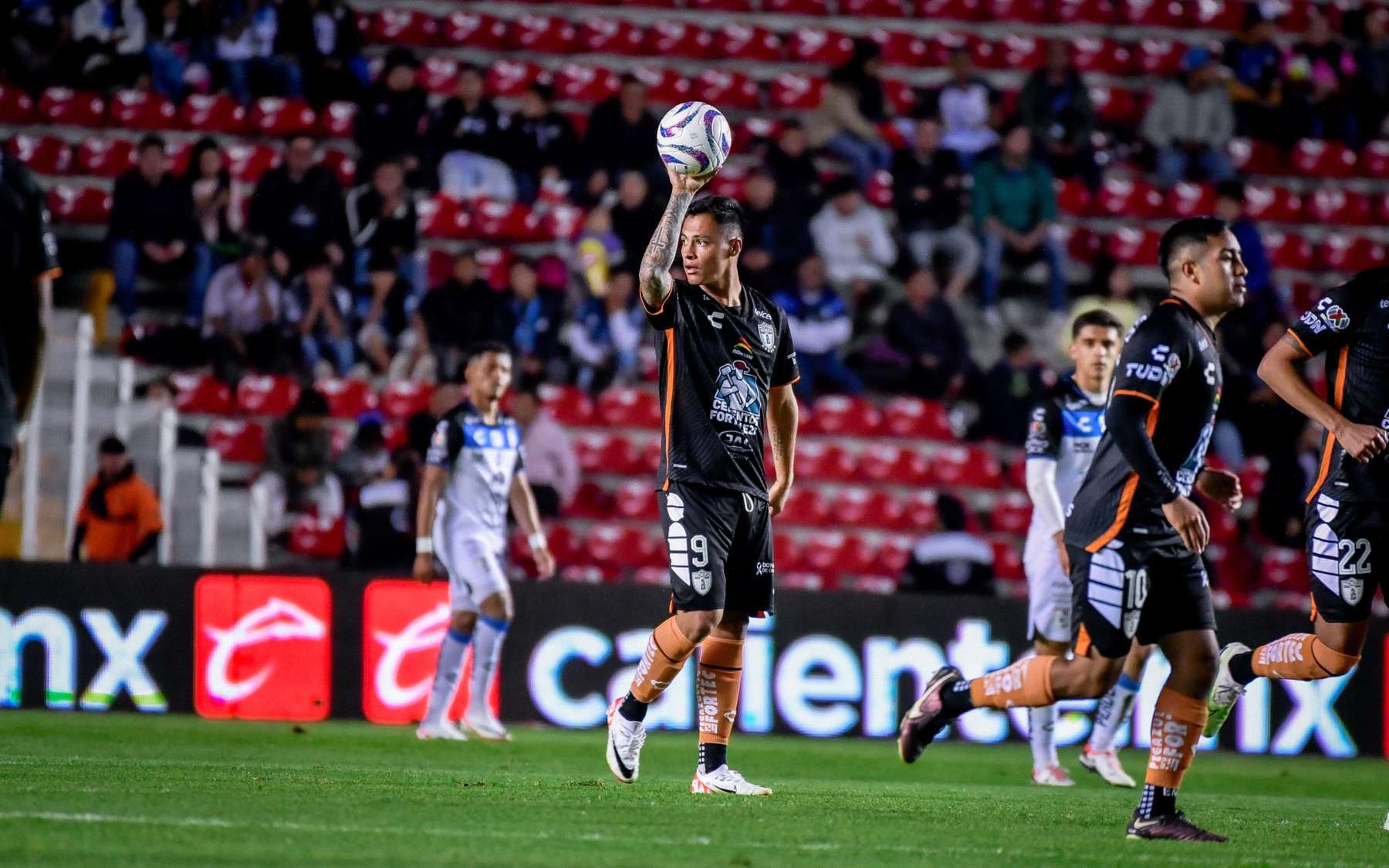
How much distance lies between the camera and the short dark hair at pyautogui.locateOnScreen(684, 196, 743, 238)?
7.32 meters

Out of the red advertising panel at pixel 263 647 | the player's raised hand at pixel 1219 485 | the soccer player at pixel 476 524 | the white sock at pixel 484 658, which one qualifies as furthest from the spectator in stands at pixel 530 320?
the player's raised hand at pixel 1219 485

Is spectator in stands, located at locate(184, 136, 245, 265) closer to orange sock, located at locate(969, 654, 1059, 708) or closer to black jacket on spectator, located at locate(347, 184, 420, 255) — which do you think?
black jacket on spectator, located at locate(347, 184, 420, 255)

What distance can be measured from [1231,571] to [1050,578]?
7355 mm

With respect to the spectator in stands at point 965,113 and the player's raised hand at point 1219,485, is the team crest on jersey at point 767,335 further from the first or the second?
the spectator in stands at point 965,113

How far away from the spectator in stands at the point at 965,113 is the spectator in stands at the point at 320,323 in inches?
269

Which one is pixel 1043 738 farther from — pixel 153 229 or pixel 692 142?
pixel 153 229

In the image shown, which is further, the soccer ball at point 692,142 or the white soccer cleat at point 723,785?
the white soccer cleat at point 723,785

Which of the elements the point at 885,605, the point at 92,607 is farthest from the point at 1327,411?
the point at 92,607

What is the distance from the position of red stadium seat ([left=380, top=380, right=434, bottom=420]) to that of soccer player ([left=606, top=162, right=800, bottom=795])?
9402 mm

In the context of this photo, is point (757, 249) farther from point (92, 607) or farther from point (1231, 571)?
point (92, 607)

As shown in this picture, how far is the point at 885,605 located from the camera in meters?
13.4

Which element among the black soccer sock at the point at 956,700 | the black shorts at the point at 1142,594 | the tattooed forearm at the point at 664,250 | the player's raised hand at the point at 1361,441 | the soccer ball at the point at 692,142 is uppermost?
the soccer ball at the point at 692,142

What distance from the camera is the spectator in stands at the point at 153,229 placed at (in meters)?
17.0

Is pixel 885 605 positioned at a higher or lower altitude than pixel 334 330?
lower
